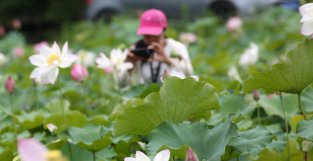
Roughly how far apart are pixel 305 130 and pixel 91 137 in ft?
2.30

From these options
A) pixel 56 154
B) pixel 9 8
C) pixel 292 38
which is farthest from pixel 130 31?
pixel 9 8

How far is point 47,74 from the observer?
2.36m

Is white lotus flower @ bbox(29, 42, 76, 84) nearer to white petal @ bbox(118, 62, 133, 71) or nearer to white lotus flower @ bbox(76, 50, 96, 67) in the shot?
white petal @ bbox(118, 62, 133, 71)

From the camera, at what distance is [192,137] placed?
1804 mm

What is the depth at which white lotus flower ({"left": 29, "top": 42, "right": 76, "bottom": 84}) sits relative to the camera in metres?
2.34

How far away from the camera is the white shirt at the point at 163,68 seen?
3123mm

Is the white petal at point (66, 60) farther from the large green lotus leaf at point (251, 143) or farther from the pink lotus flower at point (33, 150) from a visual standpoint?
the pink lotus flower at point (33, 150)

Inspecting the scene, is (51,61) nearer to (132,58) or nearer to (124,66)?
(124,66)

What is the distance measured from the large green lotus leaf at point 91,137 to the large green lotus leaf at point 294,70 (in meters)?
0.44

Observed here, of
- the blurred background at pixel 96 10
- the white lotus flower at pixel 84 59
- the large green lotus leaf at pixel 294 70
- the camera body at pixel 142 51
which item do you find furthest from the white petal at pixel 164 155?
the blurred background at pixel 96 10

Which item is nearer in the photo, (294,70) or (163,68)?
(294,70)

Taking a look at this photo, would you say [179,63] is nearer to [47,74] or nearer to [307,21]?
[47,74]

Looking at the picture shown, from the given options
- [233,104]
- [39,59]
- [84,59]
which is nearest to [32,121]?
[39,59]

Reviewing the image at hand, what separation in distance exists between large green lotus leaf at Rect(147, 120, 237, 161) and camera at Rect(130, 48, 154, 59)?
Answer: 136cm
